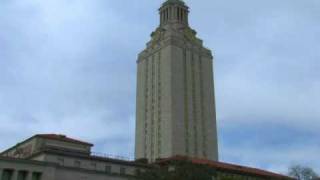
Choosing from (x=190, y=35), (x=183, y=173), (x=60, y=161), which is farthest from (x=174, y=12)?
(x=183, y=173)

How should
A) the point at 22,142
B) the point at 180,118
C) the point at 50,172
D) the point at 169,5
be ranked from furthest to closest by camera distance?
the point at 169,5 < the point at 180,118 < the point at 22,142 < the point at 50,172

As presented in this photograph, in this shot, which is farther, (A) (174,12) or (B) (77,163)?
(A) (174,12)

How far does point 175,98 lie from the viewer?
161 metres

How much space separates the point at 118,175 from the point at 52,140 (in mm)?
15862

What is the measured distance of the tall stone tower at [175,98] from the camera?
518ft

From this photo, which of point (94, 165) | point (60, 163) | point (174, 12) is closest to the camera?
point (60, 163)

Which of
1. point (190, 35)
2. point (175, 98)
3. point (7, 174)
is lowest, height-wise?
point (7, 174)

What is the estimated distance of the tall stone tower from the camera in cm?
15800

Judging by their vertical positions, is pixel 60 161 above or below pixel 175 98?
below

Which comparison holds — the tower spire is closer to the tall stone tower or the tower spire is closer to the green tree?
the tall stone tower

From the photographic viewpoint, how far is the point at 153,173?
73.9 metres

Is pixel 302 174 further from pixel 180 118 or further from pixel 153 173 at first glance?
pixel 180 118

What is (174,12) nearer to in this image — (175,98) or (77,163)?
(175,98)

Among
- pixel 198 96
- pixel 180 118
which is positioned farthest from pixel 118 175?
pixel 198 96
